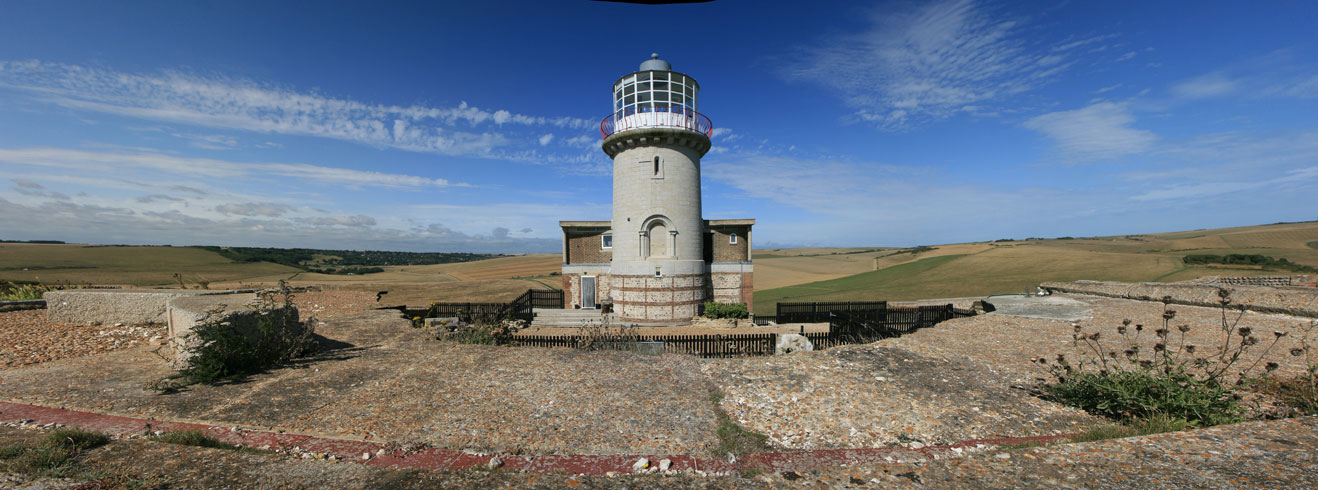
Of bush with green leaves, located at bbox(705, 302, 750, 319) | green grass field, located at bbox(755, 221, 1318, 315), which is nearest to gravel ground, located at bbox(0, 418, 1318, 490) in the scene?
bush with green leaves, located at bbox(705, 302, 750, 319)

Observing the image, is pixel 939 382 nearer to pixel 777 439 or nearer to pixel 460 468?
pixel 777 439

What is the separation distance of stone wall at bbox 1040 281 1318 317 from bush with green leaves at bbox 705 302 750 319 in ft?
57.8

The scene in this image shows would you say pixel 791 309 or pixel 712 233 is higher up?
pixel 712 233

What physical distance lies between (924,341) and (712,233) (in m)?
11.3

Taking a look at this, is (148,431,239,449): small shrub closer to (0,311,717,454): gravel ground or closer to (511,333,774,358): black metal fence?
(0,311,717,454): gravel ground

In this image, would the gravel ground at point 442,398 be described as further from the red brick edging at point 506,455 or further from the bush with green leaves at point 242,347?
the bush with green leaves at point 242,347

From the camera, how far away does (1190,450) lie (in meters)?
4.09

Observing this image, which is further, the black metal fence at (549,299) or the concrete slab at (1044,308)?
the black metal fence at (549,299)

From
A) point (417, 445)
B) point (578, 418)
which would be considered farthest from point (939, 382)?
point (417, 445)

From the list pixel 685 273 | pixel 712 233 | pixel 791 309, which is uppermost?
pixel 712 233

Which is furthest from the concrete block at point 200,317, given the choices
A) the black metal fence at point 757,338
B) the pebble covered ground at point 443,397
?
the black metal fence at point 757,338

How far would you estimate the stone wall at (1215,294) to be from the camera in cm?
1456

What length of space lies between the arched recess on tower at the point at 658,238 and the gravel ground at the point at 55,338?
15058 mm

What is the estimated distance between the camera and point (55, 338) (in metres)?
10.3
